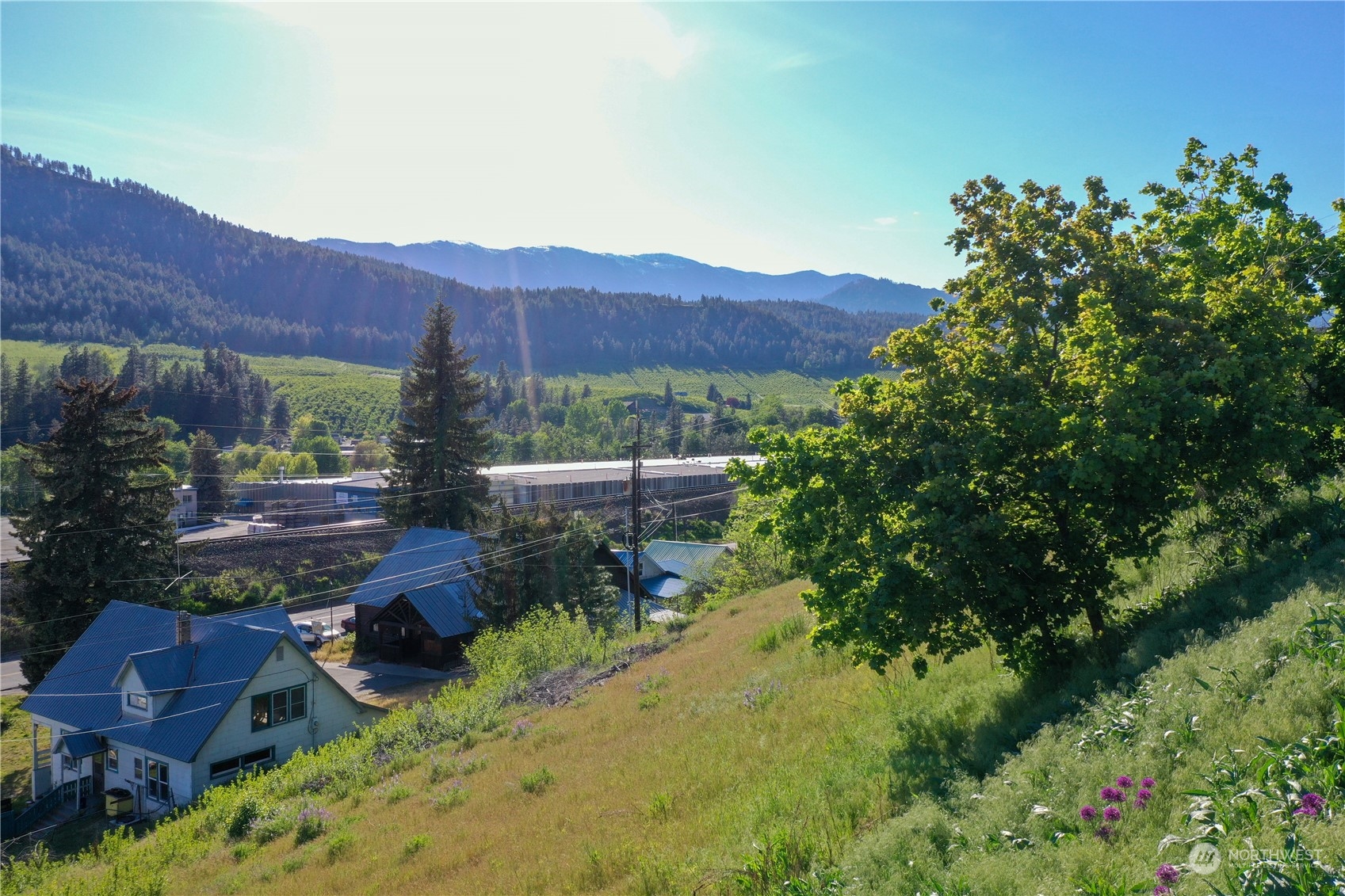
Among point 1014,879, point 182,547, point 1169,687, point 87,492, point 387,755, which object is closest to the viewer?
point 1014,879

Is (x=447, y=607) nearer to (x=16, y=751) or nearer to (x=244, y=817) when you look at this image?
(x=16, y=751)

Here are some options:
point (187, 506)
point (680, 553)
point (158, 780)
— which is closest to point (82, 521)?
point (158, 780)

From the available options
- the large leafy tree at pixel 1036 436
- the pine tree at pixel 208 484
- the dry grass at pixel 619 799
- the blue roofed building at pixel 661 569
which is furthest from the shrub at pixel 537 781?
the pine tree at pixel 208 484

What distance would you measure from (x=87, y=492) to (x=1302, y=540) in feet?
129

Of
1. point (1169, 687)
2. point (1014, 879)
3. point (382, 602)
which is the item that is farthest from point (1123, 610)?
point (382, 602)

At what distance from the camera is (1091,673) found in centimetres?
888

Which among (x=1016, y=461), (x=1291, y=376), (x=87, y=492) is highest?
(x=1291, y=376)

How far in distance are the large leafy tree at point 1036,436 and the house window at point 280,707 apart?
24.8 meters

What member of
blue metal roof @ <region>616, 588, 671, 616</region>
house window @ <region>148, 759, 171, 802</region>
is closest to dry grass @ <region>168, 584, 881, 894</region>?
house window @ <region>148, 759, 171, 802</region>

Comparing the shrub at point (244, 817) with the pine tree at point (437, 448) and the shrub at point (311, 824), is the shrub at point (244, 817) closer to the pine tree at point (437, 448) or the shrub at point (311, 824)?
the shrub at point (311, 824)

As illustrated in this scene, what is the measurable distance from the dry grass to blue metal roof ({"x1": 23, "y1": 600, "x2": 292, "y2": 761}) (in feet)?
39.0

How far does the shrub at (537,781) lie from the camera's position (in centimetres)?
1384

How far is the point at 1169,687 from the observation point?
23.3ft

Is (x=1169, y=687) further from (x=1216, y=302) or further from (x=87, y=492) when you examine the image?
→ (x=87, y=492)
